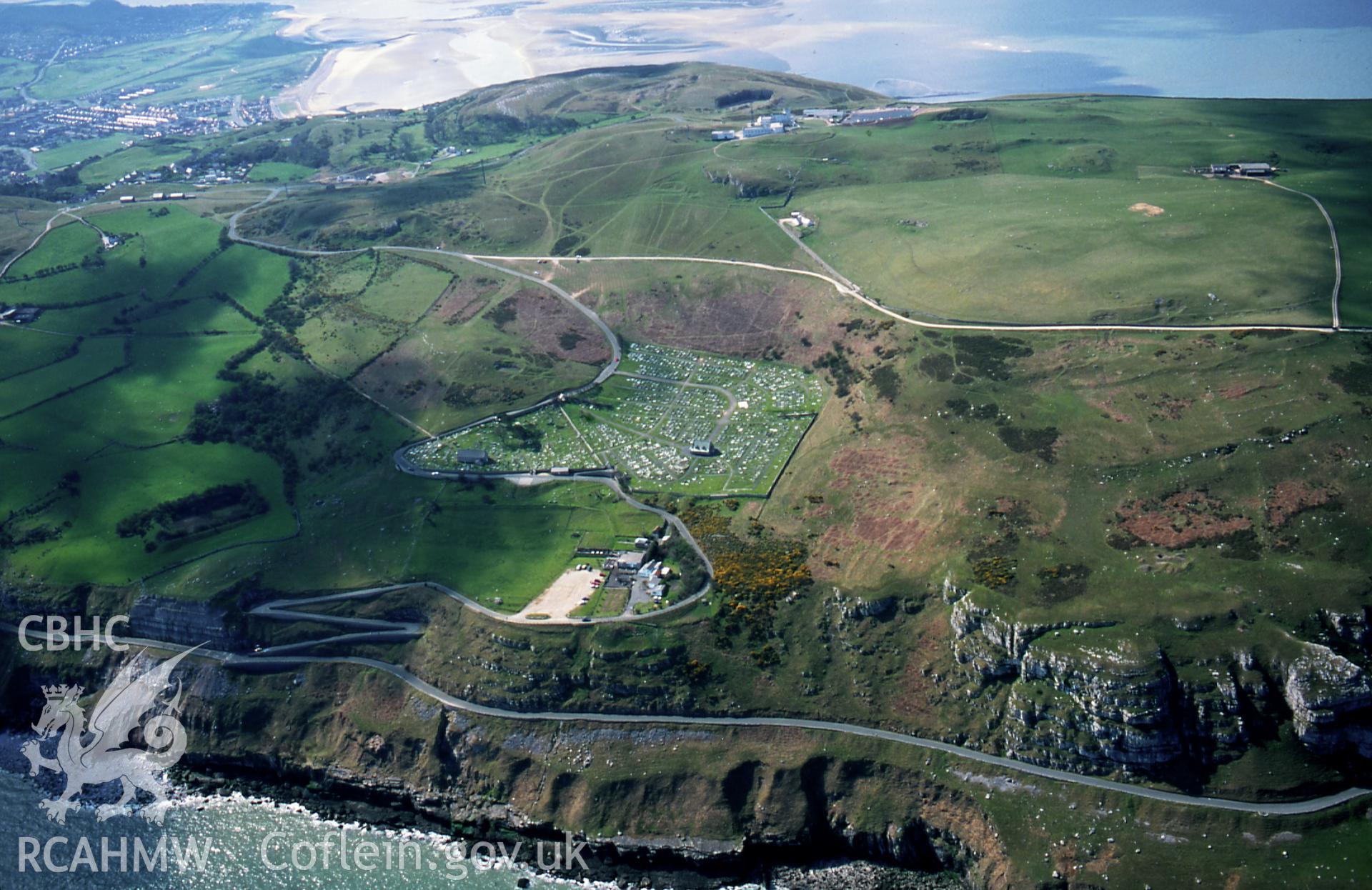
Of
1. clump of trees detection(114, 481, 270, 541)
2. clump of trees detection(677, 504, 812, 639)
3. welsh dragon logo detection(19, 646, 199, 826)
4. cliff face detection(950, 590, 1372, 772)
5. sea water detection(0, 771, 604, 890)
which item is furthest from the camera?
clump of trees detection(114, 481, 270, 541)

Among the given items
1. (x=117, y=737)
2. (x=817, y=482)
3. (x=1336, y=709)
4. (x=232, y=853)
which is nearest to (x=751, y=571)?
(x=817, y=482)

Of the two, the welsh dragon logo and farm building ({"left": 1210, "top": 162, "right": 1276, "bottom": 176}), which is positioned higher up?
farm building ({"left": 1210, "top": 162, "right": 1276, "bottom": 176})

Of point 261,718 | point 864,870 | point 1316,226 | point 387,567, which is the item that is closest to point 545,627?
point 387,567

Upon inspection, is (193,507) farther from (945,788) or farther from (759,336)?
(945,788)

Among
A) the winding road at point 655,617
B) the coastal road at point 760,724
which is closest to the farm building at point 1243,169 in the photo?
the winding road at point 655,617

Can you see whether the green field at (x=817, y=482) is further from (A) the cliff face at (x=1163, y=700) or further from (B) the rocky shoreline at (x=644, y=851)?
(B) the rocky shoreline at (x=644, y=851)

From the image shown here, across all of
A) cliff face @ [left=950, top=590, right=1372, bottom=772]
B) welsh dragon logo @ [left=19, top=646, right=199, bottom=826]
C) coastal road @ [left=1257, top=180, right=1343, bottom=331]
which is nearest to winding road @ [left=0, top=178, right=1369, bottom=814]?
coastal road @ [left=1257, top=180, right=1343, bottom=331]

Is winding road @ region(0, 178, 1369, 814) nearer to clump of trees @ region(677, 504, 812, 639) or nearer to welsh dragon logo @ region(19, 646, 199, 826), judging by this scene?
clump of trees @ region(677, 504, 812, 639)
